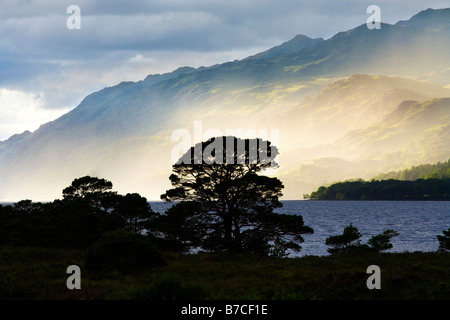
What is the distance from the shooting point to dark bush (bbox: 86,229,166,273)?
2592 cm

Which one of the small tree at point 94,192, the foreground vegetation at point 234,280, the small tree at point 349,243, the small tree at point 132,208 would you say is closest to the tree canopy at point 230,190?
the small tree at point 349,243

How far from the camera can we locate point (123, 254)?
87.0 feet

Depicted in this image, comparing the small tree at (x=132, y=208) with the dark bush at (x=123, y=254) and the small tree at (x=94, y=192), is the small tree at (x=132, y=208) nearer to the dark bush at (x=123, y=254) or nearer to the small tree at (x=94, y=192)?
the small tree at (x=94, y=192)

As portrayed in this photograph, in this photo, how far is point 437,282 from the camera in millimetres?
20969

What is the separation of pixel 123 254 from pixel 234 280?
25.1ft

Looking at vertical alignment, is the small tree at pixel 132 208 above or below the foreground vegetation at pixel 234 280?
above

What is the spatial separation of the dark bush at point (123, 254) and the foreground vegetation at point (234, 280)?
0.73 m

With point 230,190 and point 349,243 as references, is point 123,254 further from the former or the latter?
point 349,243

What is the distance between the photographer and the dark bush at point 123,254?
85.0 ft

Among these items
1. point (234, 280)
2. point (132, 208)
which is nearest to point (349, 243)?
point (234, 280)
